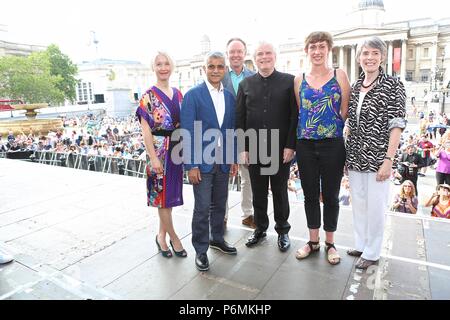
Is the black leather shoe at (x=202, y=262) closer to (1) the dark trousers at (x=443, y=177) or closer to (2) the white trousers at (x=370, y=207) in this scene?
(2) the white trousers at (x=370, y=207)

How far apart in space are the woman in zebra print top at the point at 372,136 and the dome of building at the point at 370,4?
76.7 metres

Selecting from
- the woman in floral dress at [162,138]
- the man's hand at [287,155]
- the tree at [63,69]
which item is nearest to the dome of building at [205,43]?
the tree at [63,69]

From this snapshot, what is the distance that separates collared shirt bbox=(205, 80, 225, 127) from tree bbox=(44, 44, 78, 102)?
65.3 meters

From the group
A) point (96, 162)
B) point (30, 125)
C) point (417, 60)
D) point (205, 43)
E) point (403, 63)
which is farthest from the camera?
point (205, 43)

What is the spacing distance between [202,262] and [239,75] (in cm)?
220

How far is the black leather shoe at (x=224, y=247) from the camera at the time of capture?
3.64m

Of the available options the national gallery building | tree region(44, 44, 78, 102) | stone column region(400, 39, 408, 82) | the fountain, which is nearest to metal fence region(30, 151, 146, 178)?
the fountain

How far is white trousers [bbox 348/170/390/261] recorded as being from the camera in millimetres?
3153

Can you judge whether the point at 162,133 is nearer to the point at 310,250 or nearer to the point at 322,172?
the point at 322,172

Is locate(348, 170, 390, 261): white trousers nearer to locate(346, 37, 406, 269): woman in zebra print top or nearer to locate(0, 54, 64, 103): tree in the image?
locate(346, 37, 406, 269): woman in zebra print top

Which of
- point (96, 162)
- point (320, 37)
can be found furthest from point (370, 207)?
point (96, 162)

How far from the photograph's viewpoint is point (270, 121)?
3.44m

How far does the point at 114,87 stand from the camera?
32.1m
